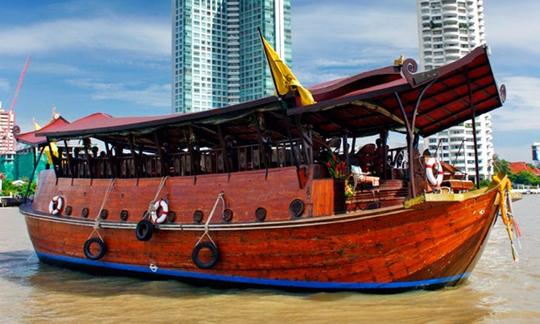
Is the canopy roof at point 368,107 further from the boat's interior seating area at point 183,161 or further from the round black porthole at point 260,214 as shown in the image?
the round black porthole at point 260,214

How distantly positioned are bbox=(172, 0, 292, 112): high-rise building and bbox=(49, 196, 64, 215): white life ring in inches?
2669

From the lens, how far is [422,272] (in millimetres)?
7145

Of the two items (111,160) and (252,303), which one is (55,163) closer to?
(111,160)

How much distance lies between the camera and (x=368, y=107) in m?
7.59

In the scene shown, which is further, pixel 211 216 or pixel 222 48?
pixel 222 48

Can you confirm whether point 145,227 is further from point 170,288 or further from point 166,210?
point 170,288

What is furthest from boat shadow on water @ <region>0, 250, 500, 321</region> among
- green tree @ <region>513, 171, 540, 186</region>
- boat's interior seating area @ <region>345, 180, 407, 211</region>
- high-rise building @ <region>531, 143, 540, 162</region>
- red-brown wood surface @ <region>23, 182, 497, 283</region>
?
high-rise building @ <region>531, 143, 540, 162</region>

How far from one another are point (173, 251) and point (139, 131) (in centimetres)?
253

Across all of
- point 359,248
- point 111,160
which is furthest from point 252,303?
point 111,160

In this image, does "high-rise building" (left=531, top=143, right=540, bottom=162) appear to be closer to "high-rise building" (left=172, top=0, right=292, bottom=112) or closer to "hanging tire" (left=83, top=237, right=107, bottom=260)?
"high-rise building" (left=172, top=0, right=292, bottom=112)

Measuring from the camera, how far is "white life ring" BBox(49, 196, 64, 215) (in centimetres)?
1120

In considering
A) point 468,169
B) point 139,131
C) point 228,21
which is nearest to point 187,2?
point 228,21

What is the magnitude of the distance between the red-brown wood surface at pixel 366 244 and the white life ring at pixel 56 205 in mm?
4846

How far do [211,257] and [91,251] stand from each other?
3422 millimetres
